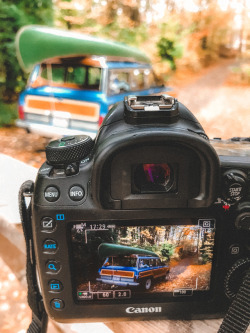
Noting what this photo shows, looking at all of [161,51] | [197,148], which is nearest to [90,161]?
[197,148]

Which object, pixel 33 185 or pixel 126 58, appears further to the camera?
pixel 126 58

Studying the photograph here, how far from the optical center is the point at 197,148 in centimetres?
74

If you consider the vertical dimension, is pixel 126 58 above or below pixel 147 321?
above

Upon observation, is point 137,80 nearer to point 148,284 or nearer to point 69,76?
point 69,76

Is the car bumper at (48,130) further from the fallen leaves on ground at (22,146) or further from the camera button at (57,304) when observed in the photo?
the camera button at (57,304)

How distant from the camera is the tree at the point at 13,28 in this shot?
5.07 meters

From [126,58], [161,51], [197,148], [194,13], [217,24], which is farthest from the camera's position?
[217,24]

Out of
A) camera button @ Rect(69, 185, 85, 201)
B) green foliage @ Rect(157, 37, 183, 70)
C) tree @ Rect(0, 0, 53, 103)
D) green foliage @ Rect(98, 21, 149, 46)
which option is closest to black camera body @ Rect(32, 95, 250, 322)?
camera button @ Rect(69, 185, 85, 201)

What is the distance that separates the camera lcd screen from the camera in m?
0.85

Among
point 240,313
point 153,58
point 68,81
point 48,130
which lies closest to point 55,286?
point 240,313

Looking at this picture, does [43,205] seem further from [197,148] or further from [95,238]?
[197,148]

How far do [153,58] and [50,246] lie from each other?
33.1 feet

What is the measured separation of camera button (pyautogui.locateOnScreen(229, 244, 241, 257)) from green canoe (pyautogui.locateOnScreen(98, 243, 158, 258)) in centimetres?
20

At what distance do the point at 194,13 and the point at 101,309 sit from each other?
14.2m
